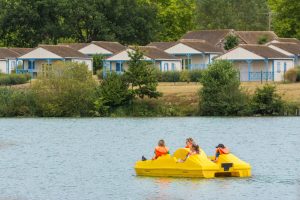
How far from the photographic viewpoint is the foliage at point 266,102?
90000 mm

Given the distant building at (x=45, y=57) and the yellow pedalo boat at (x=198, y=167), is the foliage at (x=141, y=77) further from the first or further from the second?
the yellow pedalo boat at (x=198, y=167)

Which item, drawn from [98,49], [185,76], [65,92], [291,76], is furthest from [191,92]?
[98,49]

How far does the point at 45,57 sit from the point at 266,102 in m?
46.7

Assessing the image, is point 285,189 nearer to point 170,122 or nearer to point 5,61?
point 170,122

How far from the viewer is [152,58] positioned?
415 ft

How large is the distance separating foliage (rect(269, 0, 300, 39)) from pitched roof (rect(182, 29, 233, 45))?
9.70 m

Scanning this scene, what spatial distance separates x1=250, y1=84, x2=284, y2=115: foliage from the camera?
9000cm

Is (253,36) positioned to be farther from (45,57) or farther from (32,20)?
(45,57)

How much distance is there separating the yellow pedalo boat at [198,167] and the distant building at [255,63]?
68879 mm

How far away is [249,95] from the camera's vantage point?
92188 mm

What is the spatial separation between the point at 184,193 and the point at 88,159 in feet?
57.6

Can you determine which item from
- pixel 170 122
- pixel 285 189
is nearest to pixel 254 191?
pixel 285 189

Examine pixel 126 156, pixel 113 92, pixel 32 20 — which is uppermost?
pixel 32 20

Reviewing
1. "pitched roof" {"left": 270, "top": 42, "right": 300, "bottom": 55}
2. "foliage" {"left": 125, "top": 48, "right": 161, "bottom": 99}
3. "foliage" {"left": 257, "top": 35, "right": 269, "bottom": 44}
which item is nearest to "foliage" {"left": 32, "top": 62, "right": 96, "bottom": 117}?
"foliage" {"left": 125, "top": 48, "right": 161, "bottom": 99}
